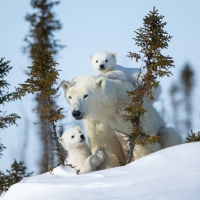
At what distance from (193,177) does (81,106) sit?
16.1ft

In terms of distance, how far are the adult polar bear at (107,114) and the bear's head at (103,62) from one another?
1.30m

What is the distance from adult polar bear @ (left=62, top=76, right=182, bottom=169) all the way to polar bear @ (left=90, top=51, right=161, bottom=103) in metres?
0.29

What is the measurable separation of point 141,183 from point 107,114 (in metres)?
5.29

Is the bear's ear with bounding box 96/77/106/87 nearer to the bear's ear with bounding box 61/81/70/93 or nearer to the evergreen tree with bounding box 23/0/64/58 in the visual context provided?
the bear's ear with bounding box 61/81/70/93

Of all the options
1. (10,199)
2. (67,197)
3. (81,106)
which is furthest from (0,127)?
(67,197)

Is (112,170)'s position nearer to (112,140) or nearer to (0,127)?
(112,140)

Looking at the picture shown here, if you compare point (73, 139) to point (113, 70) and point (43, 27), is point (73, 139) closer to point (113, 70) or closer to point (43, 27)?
point (113, 70)

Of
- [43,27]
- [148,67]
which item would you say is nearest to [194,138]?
[148,67]

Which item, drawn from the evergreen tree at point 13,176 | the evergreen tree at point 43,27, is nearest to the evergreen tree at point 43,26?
the evergreen tree at point 43,27

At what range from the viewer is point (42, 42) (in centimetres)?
2447

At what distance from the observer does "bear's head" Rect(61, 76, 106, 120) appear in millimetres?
11961

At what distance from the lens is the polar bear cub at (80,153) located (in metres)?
12.8

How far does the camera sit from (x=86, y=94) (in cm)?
1212

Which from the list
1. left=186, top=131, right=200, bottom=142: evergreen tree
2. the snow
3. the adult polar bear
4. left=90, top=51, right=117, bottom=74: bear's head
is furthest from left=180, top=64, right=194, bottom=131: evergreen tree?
the snow
